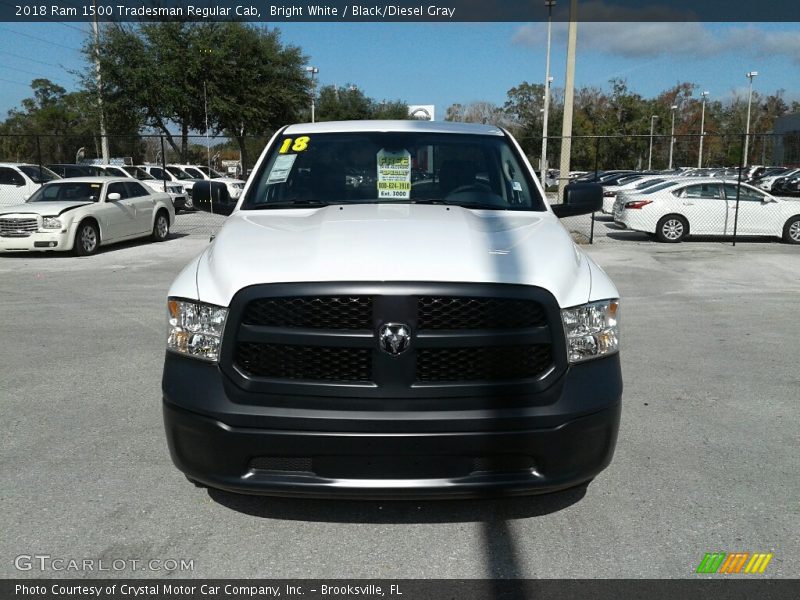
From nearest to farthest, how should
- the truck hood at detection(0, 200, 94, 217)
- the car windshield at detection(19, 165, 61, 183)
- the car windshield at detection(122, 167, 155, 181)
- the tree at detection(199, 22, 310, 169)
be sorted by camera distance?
the truck hood at detection(0, 200, 94, 217) → the car windshield at detection(19, 165, 61, 183) → the car windshield at detection(122, 167, 155, 181) → the tree at detection(199, 22, 310, 169)

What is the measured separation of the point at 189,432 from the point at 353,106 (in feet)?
191

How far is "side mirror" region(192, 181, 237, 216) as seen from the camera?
196 inches

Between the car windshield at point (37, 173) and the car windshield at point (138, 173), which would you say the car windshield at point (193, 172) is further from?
the car windshield at point (37, 173)

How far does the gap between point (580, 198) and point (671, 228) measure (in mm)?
14131

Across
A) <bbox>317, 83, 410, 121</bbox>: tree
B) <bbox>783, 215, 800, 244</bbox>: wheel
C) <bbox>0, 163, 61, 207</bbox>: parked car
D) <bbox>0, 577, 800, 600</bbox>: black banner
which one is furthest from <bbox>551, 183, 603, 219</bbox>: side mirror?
<bbox>317, 83, 410, 121</bbox>: tree

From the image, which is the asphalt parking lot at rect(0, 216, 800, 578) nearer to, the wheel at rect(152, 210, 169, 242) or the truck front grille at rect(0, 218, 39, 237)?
the truck front grille at rect(0, 218, 39, 237)

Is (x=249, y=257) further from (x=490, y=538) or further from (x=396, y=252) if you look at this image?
(x=490, y=538)

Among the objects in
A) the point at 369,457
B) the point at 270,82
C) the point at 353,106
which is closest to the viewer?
the point at 369,457

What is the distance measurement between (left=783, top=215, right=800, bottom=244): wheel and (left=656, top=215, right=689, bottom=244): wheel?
2.36 metres

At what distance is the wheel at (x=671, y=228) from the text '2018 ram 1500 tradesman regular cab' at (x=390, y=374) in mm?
15756

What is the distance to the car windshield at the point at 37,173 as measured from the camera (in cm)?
2094

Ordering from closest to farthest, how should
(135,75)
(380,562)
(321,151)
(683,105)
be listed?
(380,562) < (321,151) < (135,75) < (683,105)

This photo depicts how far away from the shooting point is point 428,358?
2.99m

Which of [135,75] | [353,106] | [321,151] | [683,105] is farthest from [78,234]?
[683,105]
